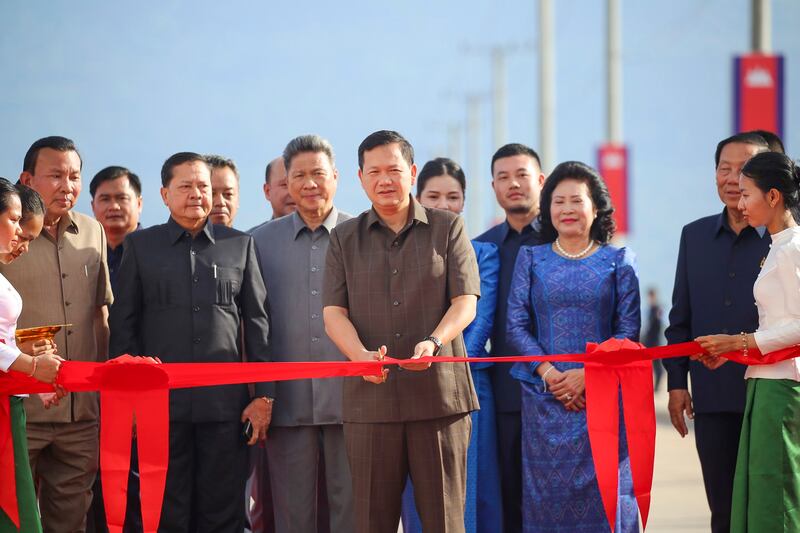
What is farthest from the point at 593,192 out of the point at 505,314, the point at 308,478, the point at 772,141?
the point at 308,478

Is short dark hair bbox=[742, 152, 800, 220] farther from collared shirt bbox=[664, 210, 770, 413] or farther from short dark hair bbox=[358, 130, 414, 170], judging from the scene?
short dark hair bbox=[358, 130, 414, 170]

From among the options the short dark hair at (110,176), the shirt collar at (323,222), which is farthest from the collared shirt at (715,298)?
the short dark hair at (110,176)

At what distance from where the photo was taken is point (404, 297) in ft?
16.0

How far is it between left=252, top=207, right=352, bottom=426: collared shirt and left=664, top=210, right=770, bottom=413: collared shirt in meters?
1.77

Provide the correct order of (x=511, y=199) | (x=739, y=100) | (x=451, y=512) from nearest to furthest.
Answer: (x=451, y=512) < (x=511, y=199) < (x=739, y=100)

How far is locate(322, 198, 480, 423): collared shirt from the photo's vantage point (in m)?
4.81

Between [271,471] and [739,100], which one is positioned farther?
[739,100]

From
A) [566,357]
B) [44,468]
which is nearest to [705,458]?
[566,357]

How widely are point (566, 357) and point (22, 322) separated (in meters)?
2.67

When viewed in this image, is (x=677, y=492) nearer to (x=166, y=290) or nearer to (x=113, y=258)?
(x=113, y=258)

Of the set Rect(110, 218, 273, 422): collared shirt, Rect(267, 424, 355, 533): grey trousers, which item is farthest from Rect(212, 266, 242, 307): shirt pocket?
Rect(267, 424, 355, 533): grey trousers

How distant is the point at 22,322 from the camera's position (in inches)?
215

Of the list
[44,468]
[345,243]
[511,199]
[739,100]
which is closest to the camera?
[345,243]

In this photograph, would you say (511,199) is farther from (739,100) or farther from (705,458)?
(739,100)
